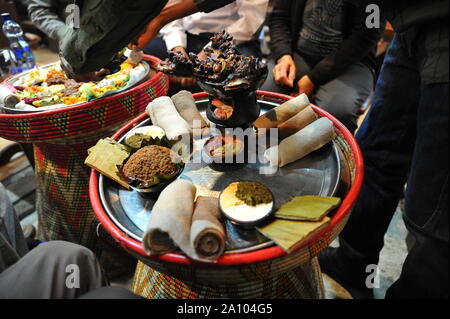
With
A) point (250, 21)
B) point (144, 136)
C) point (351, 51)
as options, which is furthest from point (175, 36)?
point (144, 136)

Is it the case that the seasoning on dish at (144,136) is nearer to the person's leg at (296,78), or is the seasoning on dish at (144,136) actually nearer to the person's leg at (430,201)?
the person's leg at (430,201)

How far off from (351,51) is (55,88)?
7.57 ft

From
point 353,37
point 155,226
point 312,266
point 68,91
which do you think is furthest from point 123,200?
point 353,37

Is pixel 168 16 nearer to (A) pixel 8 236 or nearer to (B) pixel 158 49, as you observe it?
(B) pixel 158 49

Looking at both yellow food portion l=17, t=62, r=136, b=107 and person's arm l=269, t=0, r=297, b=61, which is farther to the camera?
person's arm l=269, t=0, r=297, b=61

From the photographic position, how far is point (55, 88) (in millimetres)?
2354

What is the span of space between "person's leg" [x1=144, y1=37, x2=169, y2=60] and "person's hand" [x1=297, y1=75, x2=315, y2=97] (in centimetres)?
161

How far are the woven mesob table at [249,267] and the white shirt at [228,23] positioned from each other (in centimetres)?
167

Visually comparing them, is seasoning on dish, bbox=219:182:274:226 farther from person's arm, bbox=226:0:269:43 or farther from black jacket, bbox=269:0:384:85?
person's arm, bbox=226:0:269:43

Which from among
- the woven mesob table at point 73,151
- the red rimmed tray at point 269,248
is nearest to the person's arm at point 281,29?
the woven mesob table at point 73,151

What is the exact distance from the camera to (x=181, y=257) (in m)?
1.12

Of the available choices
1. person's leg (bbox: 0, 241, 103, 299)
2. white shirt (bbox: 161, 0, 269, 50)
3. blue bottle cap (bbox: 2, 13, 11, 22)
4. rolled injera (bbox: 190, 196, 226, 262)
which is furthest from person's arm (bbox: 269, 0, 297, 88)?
blue bottle cap (bbox: 2, 13, 11, 22)

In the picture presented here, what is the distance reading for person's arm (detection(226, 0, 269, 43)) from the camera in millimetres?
3162

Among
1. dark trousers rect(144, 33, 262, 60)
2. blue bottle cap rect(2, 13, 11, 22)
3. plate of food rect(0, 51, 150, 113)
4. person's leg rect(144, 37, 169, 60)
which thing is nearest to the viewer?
plate of food rect(0, 51, 150, 113)
